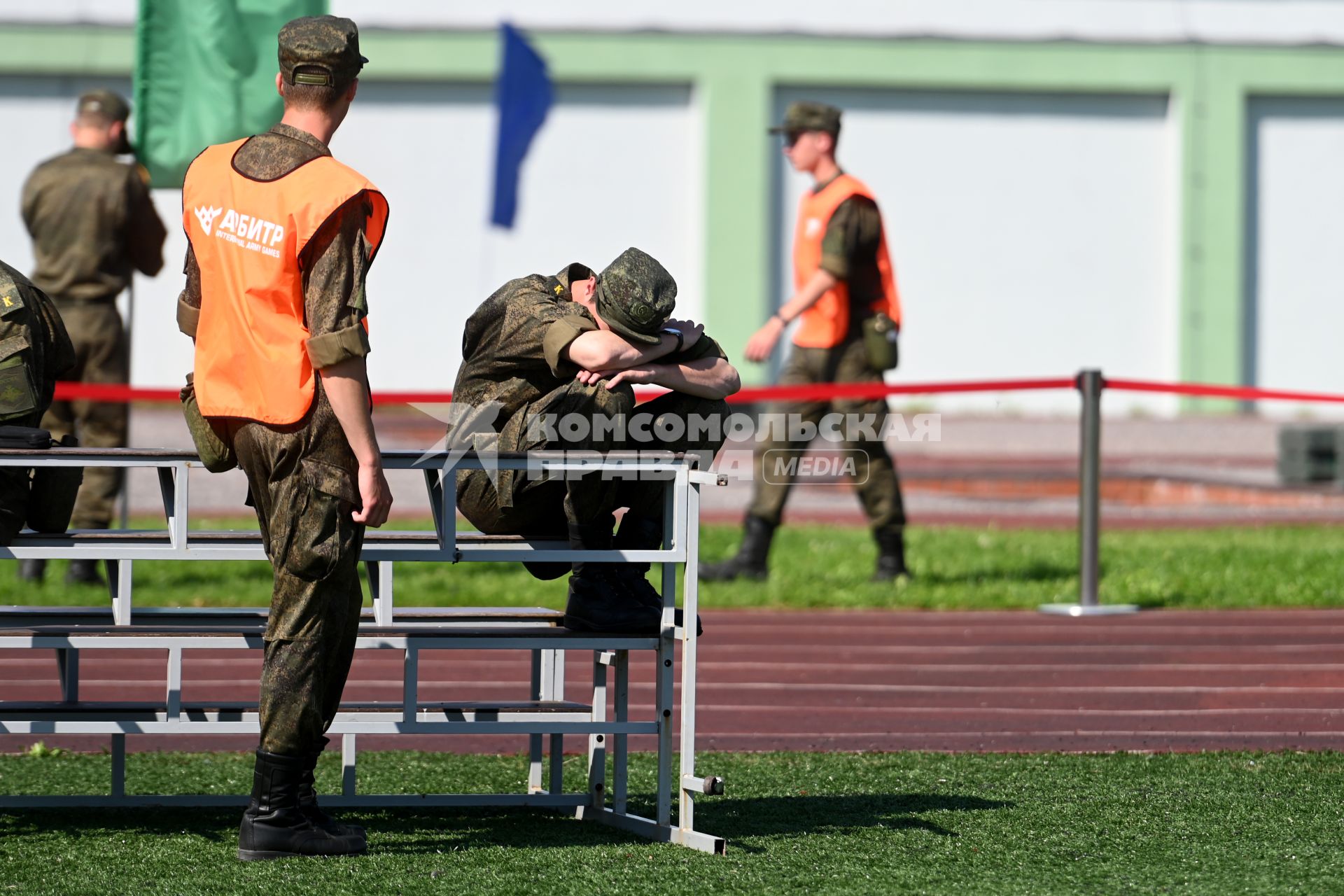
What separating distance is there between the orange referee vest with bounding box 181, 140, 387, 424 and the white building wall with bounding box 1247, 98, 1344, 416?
2384 centimetres

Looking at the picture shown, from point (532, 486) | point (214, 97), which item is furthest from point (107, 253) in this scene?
point (532, 486)

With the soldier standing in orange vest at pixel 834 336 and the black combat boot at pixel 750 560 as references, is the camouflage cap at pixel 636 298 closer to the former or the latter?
the soldier standing in orange vest at pixel 834 336

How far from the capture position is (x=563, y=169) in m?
26.4

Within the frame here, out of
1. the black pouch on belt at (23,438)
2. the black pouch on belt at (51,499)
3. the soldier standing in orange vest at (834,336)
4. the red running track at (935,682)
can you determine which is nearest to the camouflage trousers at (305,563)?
the black pouch on belt at (23,438)

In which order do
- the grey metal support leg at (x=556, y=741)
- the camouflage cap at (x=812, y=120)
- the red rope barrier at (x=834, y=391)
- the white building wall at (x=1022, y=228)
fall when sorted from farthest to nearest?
the white building wall at (x=1022, y=228), the camouflage cap at (x=812, y=120), the red rope barrier at (x=834, y=391), the grey metal support leg at (x=556, y=741)

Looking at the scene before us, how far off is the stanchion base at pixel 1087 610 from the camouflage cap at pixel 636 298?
5.07m

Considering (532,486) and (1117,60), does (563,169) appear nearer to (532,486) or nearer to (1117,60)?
(1117,60)

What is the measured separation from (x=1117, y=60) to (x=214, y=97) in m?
18.3

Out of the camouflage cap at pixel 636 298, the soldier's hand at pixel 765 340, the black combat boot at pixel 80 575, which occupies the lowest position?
the black combat boot at pixel 80 575

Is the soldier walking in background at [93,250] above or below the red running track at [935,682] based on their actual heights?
above

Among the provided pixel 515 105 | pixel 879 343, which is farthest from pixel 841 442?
pixel 515 105

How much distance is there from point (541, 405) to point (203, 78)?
5881 millimetres

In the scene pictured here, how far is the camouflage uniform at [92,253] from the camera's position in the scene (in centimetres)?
1014

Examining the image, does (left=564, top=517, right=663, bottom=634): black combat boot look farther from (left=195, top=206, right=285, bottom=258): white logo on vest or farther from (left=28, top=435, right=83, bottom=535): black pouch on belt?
(left=28, top=435, right=83, bottom=535): black pouch on belt
